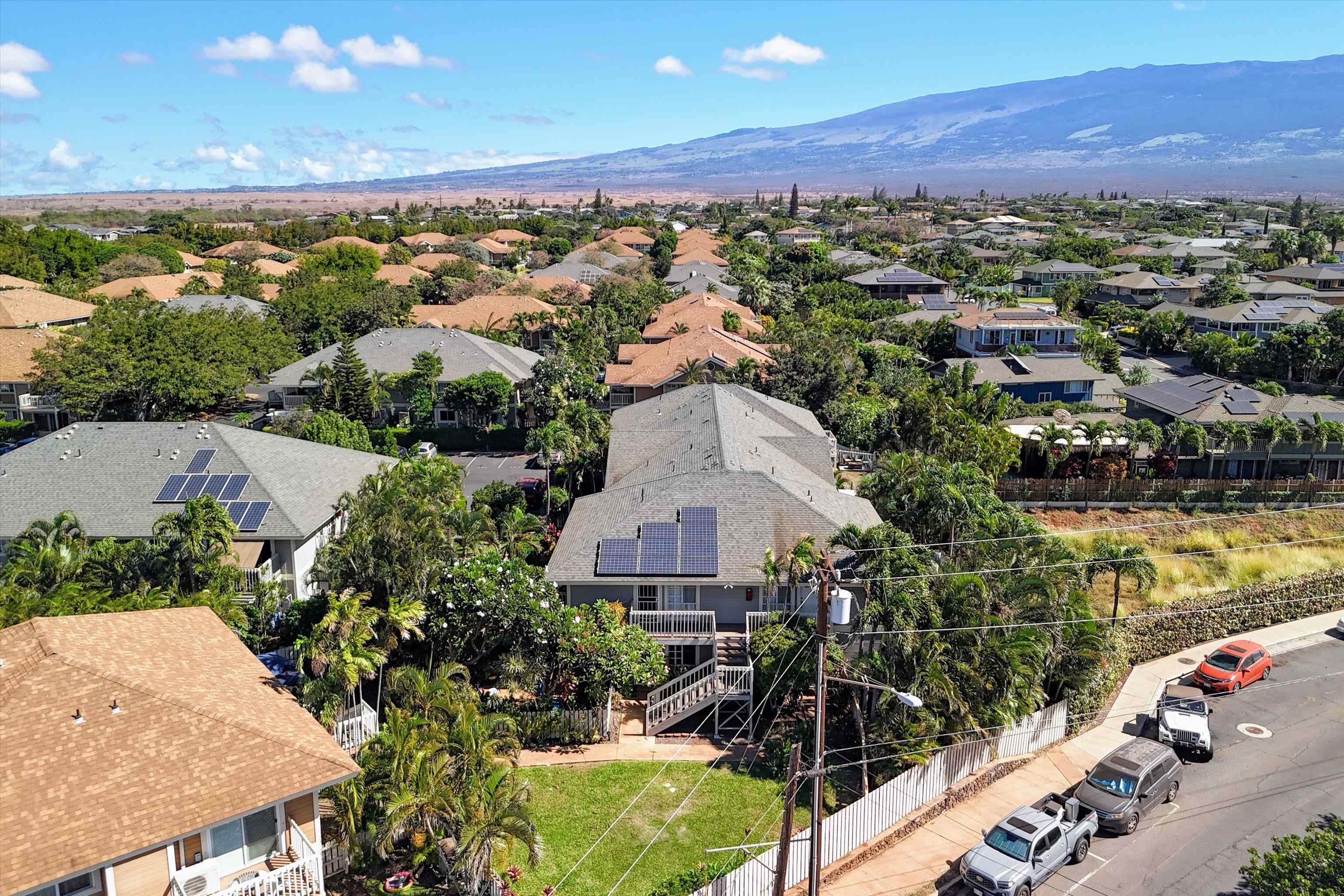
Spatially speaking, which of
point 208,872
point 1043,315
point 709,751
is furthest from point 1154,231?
point 208,872

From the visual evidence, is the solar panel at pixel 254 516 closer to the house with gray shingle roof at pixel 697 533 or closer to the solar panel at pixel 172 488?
the solar panel at pixel 172 488

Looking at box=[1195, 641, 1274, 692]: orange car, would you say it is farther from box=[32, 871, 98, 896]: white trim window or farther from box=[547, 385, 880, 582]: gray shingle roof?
box=[32, 871, 98, 896]: white trim window

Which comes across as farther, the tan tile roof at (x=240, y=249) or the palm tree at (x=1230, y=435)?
the tan tile roof at (x=240, y=249)

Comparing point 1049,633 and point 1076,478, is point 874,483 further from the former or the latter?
point 1076,478

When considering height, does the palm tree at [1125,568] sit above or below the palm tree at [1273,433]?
below

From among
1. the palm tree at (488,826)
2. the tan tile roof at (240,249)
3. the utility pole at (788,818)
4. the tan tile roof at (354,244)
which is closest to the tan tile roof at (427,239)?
the tan tile roof at (354,244)

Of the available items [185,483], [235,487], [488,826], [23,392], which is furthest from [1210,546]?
[23,392]
